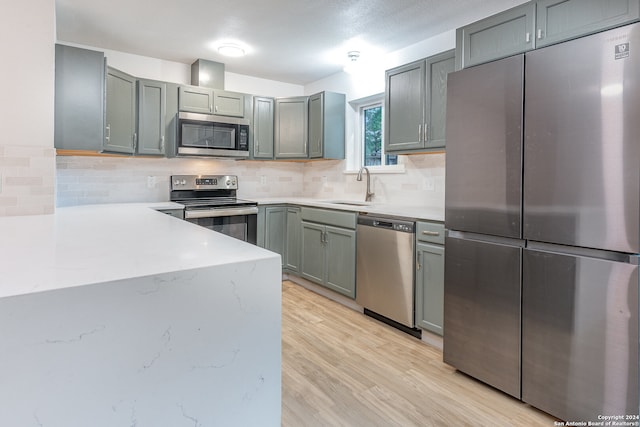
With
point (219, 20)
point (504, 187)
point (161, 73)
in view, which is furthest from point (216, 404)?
point (161, 73)

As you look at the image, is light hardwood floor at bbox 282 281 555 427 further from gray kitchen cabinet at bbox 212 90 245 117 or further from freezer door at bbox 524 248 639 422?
gray kitchen cabinet at bbox 212 90 245 117

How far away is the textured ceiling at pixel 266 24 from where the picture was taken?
258 centimetres

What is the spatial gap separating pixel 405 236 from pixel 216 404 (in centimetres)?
204

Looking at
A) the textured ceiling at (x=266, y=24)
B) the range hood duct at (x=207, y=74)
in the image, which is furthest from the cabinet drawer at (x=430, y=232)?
the range hood duct at (x=207, y=74)

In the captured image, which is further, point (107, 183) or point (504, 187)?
point (107, 183)

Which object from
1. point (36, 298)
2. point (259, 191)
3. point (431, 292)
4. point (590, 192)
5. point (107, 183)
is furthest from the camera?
point (259, 191)

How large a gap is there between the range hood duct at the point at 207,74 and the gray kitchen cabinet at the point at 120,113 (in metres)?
0.69

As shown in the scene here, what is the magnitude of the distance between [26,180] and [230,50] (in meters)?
2.14

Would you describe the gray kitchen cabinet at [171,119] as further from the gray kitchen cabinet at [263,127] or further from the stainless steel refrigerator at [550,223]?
the stainless steel refrigerator at [550,223]

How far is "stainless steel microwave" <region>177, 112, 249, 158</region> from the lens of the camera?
3633mm

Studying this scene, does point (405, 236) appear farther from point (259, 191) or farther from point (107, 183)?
point (107, 183)

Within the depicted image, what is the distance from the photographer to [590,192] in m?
1.59

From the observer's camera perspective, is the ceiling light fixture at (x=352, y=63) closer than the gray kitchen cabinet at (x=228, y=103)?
Yes

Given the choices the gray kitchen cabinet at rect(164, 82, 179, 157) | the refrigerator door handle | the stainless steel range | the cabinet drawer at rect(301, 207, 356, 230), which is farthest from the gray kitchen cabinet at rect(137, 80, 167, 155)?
the refrigerator door handle
